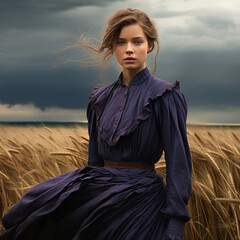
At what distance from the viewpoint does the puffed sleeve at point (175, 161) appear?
187 centimetres

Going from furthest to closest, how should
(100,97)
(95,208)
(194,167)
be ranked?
(194,167) < (100,97) < (95,208)

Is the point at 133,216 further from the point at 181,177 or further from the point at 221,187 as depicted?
the point at 221,187

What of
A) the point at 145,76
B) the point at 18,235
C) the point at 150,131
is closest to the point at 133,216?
the point at 150,131

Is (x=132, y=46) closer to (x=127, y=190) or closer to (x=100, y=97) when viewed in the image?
(x=100, y=97)

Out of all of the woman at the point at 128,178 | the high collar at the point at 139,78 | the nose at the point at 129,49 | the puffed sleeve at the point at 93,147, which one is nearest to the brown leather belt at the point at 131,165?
the woman at the point at 128,178

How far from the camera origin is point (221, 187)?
2.67 meters

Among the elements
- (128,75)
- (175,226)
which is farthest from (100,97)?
(175,226)

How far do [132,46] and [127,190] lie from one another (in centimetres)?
62

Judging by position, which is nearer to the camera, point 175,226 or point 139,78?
point 175,226

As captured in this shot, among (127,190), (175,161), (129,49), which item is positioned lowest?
(127,190)

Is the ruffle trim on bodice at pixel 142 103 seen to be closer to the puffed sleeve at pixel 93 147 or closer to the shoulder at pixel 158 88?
the shoulder at pixel 158 88

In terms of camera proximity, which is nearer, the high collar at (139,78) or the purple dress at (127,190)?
the purple dress at (127,190)

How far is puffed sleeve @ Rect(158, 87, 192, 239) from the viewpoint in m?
1.87

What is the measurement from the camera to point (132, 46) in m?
2.01
